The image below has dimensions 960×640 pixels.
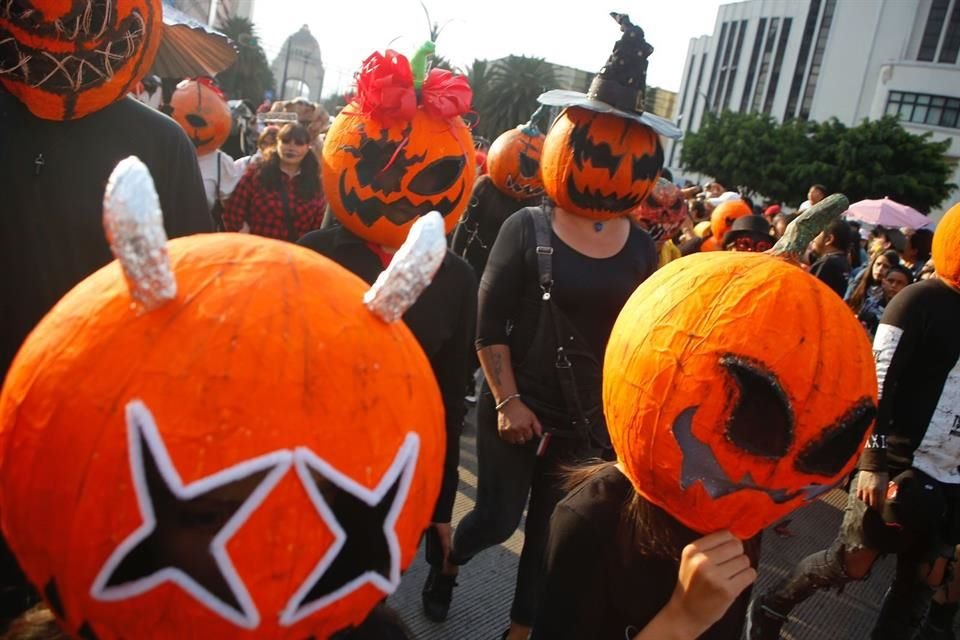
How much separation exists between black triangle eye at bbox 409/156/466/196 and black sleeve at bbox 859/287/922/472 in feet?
6.25

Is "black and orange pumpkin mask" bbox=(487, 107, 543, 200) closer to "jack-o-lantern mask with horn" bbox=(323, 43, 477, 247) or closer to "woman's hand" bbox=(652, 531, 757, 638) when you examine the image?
"jack-o-lantern mask with horn" bbox=(323, 43, 477, 247)

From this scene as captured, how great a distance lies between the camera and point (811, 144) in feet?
116

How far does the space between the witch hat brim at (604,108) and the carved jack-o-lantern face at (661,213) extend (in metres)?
2.36

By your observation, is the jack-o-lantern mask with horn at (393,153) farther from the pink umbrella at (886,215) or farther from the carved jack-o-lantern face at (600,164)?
the pink umbrella at (886,215)

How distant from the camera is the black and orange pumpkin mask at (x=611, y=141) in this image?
260 centimetres

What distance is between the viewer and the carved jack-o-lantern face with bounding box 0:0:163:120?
143 centimetres

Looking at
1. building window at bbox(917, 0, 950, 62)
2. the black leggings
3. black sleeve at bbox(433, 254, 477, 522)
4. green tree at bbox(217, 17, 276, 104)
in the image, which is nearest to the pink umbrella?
the black leggings

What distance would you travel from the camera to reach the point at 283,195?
4457 millimetres

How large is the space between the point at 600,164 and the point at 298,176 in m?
2.59

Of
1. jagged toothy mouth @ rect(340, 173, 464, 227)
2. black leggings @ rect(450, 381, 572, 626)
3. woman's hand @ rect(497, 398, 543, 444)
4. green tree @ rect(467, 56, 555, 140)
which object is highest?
green tree @ rect(467, 56, 555, 140)

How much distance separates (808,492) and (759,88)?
240 ft

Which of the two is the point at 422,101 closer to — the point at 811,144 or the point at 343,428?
the point at 343,428

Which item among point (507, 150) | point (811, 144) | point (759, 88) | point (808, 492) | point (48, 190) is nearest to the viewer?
point (808, 492)

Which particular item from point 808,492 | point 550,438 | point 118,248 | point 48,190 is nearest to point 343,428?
point 118,248
